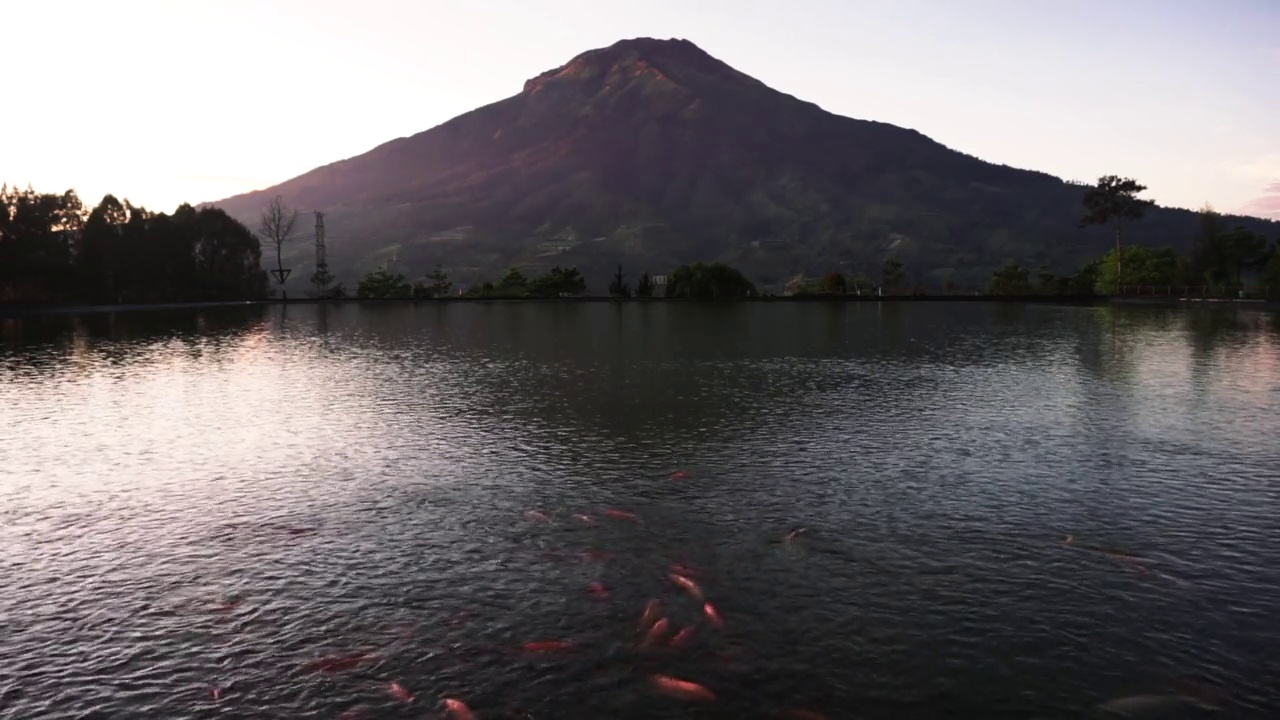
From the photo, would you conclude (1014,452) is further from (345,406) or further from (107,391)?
(107,391)

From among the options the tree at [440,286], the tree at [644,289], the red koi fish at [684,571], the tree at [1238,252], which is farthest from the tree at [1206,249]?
the red koi fish at [684,571]

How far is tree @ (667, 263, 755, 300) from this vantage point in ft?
505

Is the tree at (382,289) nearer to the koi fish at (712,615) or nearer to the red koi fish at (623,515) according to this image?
the red koi fish at (623,515)

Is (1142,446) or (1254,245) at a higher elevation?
(1254,245)

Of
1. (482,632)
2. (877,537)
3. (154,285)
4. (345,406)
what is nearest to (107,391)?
(345,406)

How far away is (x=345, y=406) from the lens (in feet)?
116

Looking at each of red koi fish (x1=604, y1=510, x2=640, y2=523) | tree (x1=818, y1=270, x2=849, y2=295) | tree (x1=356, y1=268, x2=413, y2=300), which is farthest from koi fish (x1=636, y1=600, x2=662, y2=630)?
tree (x1=356, y1=268, x2=413, y2=300)

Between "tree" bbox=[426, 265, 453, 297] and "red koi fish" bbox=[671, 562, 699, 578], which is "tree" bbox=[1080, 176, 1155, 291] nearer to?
"tree" bbox=[426, 265, 453, 297]

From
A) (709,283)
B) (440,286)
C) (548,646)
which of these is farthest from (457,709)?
(440,286)

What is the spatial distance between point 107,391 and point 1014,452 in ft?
134

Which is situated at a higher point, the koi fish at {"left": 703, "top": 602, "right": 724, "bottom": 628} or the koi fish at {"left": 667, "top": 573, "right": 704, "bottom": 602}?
the koi fish at {"left": 667, "top": 573, "right": 704, "bottom": 602}

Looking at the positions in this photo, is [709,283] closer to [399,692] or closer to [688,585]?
[688,585]

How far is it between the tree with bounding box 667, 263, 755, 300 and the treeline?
8516 cm

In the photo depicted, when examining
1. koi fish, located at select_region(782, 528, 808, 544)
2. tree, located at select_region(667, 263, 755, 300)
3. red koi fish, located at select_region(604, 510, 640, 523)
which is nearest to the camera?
koi fish, located at select_region(782, 528, 808, 544)
